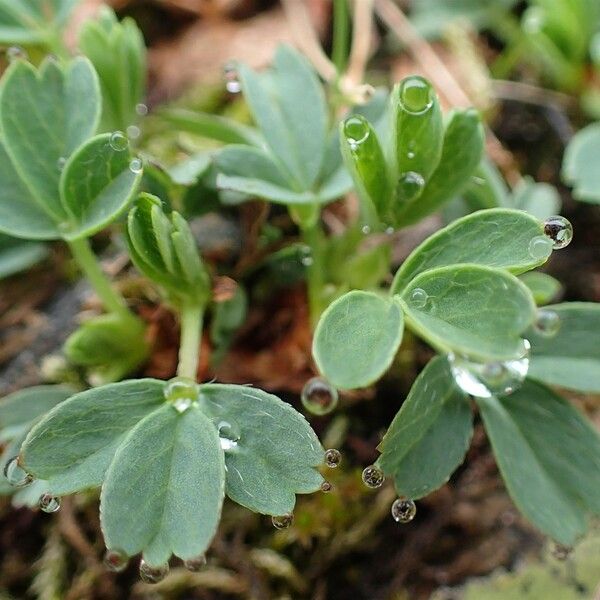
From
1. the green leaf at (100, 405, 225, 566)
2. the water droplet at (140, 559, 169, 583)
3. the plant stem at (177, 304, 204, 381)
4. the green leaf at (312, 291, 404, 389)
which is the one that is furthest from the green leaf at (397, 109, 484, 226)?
the water droplet at (140, 559, 169, 583)

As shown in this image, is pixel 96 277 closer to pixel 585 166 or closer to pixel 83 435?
pixel 83 435

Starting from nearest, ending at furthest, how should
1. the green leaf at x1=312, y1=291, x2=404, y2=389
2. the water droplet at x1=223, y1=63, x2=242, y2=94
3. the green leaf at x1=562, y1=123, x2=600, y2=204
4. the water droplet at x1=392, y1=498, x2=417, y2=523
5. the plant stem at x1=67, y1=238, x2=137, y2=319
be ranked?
the green leaf at x1=312, y1=291, x2=404, y2=389 < the water droplet at x1=392, y1=498, x2=417, y2=523 < the plant stem at x1=67, y1=238, x2=137, y2=319 < the water droplet at x1=223, y1=63, x2=242, y2=94 < the green leaf at x1=562, y1=123, x2=600, y2=204

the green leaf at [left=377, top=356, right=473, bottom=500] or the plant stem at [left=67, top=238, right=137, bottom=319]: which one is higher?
the plant stem at [left=67, top=238, right=137, bottom=319]

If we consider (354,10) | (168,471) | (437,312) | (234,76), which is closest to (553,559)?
(437,312)

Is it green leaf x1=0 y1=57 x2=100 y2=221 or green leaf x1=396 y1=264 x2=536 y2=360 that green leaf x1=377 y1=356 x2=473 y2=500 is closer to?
green leaf x1=396 y1=264 x2=536 y2=360

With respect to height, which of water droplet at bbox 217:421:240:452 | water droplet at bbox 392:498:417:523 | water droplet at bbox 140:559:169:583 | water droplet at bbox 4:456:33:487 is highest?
water droplet at bbox 4:456:33:487

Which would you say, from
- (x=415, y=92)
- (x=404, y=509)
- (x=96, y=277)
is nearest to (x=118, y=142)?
(x=96, y=277)

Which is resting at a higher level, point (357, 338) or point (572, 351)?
point (357, 338)
